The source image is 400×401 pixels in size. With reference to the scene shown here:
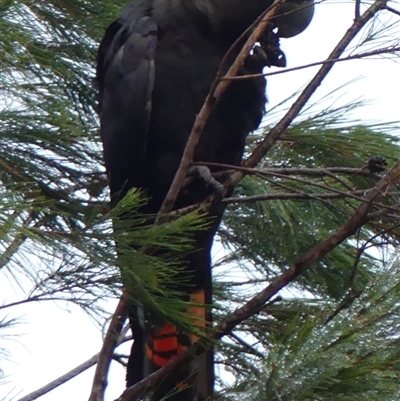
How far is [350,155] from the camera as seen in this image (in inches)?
69.4

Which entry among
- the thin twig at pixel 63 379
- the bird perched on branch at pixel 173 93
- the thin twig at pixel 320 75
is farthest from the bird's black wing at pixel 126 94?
the thin twig at pixel 63 379

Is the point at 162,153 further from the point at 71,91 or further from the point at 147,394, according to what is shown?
the point at 147,394

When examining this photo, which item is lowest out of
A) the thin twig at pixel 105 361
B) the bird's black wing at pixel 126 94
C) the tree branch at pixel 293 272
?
the thin twig at pixel 105 361

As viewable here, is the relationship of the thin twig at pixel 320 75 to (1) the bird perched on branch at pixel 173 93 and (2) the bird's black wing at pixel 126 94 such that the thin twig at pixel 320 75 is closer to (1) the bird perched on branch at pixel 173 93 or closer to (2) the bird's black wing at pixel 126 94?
(1) the bird perched on branch at pixel 173 93

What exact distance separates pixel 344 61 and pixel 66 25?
72 cm

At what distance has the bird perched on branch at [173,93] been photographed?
Result: 165cm

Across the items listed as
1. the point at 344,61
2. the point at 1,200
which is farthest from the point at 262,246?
the point at 1,200

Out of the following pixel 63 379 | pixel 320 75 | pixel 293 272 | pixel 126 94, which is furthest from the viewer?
pixel 63 379

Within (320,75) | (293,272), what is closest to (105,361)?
(293,272)

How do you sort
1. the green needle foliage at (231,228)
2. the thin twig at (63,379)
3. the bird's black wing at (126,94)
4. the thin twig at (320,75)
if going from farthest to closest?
the thin twig at (63,379), the bird's black wing at (126,94), the thin twig at (320,75), the green needle foliage at (231,228)

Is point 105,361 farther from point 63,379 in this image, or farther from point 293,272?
point 63,379

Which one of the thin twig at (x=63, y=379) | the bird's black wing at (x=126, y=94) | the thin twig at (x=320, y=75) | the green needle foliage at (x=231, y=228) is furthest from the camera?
the thin twig at (x=63, y=379)

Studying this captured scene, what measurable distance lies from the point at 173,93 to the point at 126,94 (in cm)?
9

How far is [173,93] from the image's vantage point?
5.47 feet
